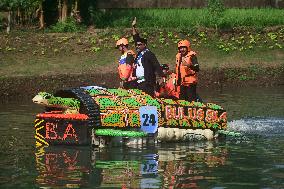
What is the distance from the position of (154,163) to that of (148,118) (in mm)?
1671

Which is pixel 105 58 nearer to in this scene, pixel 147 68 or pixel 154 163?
pixel 147 68

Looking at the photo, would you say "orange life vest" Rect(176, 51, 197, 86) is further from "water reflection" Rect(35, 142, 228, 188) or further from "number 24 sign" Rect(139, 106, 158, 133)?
"number 24 sign" Rect(139, 106, 158, 133)

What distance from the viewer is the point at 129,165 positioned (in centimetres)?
1527

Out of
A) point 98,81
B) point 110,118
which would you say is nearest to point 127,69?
point 110,118

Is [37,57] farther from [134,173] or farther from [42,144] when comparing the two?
[134,173]

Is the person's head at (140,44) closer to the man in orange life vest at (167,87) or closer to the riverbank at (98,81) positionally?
the man in orange life vest at (167,87)

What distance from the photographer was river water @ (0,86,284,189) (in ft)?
44.7

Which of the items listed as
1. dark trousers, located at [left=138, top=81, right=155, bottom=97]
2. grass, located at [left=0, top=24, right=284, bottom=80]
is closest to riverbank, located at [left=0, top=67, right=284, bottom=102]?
grass, located at [left=0, top=24, right=284, bottom=80]

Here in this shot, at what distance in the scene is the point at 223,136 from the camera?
18.5 metres

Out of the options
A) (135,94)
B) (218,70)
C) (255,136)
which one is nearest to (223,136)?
(255,136)

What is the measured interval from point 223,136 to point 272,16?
76.7 ft

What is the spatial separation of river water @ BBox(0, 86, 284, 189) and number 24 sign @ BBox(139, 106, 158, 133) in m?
0.41

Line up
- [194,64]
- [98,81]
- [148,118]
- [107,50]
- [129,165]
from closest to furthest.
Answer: [129,165] → [148,118] → [194,64] → [98,81] → [107,50]

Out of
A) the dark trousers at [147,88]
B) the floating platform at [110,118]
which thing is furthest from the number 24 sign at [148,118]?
the dark trousers at [147,88]
